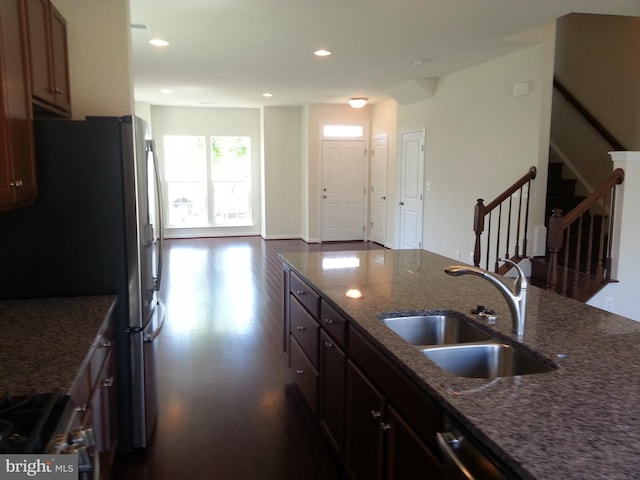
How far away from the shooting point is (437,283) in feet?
8.87

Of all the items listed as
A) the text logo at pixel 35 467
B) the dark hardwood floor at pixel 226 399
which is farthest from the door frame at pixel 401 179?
the text logo at pixel 35 467

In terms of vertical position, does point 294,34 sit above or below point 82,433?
above

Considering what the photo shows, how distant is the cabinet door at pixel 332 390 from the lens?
7.63 feet

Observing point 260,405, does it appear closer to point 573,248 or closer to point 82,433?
point 82,433

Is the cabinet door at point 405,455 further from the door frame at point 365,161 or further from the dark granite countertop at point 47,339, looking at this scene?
the door frame at point 365,161

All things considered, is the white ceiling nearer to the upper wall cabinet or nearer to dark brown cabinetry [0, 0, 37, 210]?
the upper wall cabinet

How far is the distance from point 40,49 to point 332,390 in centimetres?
218

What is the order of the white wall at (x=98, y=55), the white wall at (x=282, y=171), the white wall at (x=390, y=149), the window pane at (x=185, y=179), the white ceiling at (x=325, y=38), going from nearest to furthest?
the white wall at (x=98, y=55), the white ceiling at (x=325, y=38), the white wall at (x=390, y=149), the white wall at (x=282, y=171), the window pane at (x=185, y=179)

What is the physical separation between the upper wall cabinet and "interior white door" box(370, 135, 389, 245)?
6806mm

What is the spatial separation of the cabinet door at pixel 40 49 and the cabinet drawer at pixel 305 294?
167 cm

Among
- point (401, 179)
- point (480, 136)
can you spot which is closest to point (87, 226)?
point (480, 136)

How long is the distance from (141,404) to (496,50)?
15.4 feet

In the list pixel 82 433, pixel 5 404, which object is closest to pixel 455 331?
pixel 82 433

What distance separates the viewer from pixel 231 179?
10523mm
